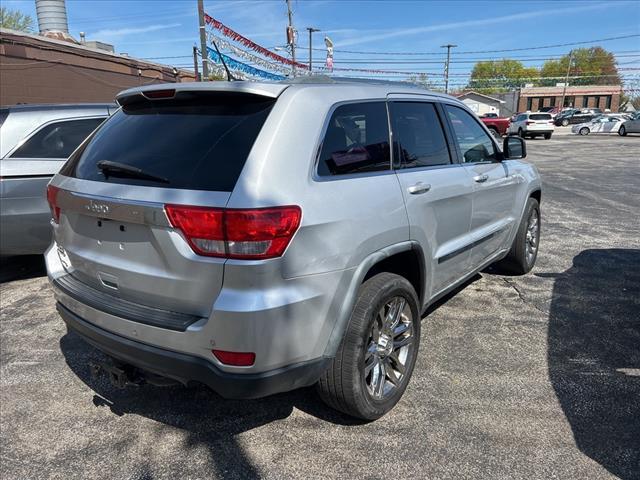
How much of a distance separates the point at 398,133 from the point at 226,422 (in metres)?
2.00

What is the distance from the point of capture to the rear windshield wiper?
235cm

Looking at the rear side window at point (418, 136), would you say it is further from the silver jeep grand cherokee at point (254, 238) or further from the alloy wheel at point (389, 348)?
the alloy wheel at point (389, 348)

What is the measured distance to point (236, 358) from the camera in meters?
2.14

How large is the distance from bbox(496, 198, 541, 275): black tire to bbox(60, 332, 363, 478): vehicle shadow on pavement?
288 cm

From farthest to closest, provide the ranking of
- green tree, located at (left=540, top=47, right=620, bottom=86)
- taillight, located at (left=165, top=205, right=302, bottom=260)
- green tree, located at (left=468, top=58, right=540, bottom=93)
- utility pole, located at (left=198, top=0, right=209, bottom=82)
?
green tree, located at (left=468, top=58, right=540, bottom=93)
green tree, located at (left=540, top=47, right=620, bottom=86)
utility pole, located at (left=198, top=0, right=209, bottom=82)
taillight, located at (left=165, top=205, right=302, bottom=260)

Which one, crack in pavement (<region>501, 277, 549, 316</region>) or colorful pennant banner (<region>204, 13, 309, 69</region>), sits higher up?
colorful pennant banner (<region>204, 13, 309, 69</region>)

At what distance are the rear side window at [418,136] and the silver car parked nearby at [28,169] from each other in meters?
3.41

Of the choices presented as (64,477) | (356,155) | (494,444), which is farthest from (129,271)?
(494,444)

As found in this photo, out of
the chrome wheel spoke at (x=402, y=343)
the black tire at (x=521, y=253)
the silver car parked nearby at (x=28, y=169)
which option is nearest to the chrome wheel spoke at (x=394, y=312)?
the chrome wheel spoke at (x=402, y=343)

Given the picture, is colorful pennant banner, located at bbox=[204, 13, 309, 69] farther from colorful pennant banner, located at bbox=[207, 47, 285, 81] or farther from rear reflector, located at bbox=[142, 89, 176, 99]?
rear reflector, located at bbox=[142, 89, 176, 99]

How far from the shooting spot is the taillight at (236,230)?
2066mm

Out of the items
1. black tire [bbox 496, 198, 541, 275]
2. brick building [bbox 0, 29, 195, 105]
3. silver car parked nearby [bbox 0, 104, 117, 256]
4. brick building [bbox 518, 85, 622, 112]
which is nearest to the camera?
silver car parked nearby [bbox 0, 104, 117, 256]

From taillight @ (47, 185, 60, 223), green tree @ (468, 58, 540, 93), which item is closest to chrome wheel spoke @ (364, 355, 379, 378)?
taillight @ (47, 185, 60, 223)

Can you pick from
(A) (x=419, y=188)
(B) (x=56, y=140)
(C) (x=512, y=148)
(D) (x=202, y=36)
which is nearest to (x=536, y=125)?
(D) (x=202, y=36)
